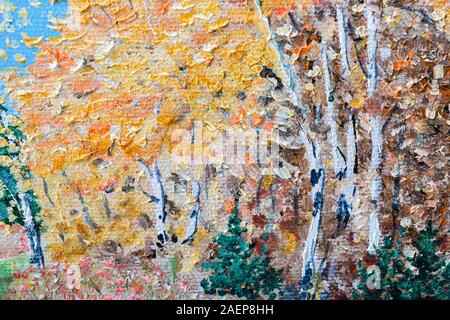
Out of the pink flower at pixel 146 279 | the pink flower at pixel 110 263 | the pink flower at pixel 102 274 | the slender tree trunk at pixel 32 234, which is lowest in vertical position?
the pink flower at pixel 146 279

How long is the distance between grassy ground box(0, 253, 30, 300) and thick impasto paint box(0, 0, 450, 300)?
0.01 m

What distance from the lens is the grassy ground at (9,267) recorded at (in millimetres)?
3641

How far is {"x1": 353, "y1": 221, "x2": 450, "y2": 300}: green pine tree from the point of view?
368 cm

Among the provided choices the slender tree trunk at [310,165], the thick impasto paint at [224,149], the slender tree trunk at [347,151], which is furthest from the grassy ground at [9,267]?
the slender tree trunk at [347,151]

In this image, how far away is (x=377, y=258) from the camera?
12.1ft

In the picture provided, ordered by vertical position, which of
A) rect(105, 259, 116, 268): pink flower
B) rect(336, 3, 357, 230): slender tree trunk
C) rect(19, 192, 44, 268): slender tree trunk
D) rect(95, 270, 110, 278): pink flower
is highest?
rect(336, 3, 357, 230): slender tree trunk

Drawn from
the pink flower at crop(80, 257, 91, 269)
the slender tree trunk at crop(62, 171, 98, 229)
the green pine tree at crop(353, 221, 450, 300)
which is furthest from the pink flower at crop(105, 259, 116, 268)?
the green pine tree at crop(353, 221, 450, 300)

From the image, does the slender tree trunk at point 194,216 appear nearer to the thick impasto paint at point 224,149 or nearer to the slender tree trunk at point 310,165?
the thick impasto paint at point 224,149

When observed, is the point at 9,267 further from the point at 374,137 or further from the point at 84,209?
the point at 374,137

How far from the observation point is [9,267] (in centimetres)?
364

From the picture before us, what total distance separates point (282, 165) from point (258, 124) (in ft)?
0.97

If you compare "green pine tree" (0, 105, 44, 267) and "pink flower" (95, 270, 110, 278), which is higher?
"green pine tree" (0, 105, 44, 267)

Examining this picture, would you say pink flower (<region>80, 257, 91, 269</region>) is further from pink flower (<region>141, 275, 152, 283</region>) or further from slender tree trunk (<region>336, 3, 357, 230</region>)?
slender tree trunk (<region>336, 3, 357, 230</region>)

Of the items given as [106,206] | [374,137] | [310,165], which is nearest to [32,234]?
[106,206]
